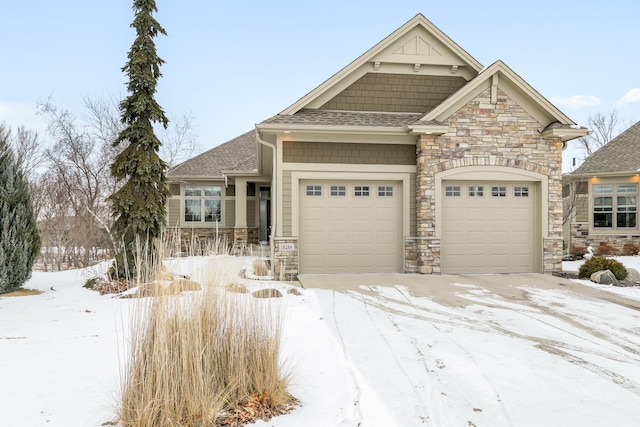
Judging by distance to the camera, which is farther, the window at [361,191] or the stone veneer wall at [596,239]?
the stone veneer wall at [596,239]

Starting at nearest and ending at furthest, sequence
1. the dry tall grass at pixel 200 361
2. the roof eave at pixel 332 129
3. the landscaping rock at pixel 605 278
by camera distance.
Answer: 1. the dry tall grass at pixel 200 361
2. the landscaping rock at pixel 605 278
3. the roof eave at pixel 332 129

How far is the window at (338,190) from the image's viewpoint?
31.5ft

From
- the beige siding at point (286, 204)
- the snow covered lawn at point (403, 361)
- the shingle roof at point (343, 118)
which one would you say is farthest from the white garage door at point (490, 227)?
the beige siding at point (286, 204)

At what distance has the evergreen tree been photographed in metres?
7.24

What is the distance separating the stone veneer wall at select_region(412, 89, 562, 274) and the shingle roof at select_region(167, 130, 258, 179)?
8.59 metres

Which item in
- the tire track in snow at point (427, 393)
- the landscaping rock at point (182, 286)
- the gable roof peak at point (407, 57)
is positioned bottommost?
the tire track in snow at point (427, 393)

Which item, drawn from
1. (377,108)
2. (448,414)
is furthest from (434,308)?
(377,108)

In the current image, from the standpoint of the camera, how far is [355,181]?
31.6 ft

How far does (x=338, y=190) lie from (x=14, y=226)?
258 inches

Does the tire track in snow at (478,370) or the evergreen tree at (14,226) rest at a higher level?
the evergreen tree at (14,226)

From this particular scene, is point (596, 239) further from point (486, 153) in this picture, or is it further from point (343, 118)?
point (343, 118)

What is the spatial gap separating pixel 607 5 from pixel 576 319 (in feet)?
41.8

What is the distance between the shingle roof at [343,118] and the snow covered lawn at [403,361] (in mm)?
4192

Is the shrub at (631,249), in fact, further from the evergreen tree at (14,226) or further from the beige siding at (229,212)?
the evergreen tree at (14,226)
